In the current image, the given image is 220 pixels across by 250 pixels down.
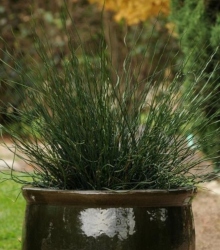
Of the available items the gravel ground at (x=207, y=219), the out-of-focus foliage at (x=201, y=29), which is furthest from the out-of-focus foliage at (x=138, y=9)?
the gravel ground at (x=207, y=219)

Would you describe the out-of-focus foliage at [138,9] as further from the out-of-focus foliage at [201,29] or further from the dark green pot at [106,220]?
the dark green pot at [106,220]

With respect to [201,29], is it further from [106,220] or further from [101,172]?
[106,220]

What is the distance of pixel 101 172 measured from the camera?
2.86 metres

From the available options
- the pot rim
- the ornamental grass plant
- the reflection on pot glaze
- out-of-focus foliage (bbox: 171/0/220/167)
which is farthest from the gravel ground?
the reflection on pot glaze

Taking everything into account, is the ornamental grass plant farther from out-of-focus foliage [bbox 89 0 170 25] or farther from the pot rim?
out-of-focus foliage [bbox 89 0 170 25]

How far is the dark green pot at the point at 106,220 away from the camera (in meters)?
2.72

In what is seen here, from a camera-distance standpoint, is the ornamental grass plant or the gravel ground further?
the gravel ground

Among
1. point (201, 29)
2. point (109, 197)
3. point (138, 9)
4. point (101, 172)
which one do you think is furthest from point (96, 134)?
point (138, 9)

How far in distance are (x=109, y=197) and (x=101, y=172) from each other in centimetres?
17

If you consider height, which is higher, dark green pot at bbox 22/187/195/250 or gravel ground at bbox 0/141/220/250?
gravel ground at bbox 0/141/220/250

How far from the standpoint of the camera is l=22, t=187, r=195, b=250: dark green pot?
2725 millimetres

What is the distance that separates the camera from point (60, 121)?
2934mm

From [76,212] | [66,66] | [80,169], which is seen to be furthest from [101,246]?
[66,66]

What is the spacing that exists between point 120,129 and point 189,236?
20.5 inches
